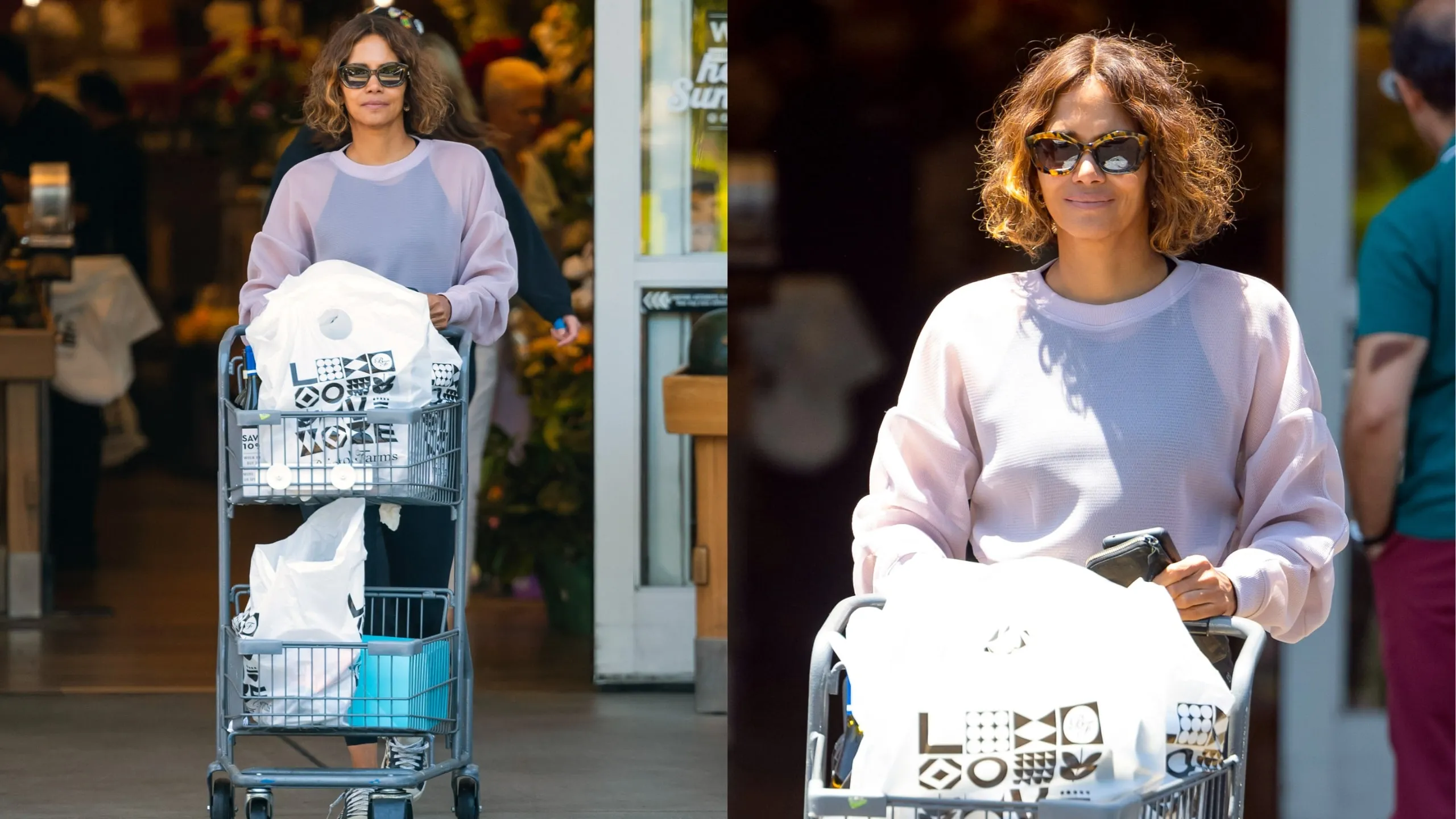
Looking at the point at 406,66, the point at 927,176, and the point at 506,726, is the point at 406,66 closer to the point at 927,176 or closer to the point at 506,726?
the point at 927,176

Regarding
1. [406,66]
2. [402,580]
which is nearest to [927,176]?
[406,66]

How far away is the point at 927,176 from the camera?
4004 mm

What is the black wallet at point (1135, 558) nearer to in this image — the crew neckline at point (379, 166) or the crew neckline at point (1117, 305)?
the crew neckline at point (1117, 305)

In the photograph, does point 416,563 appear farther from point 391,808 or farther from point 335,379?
point 335,379

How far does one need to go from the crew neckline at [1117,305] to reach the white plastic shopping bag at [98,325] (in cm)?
679

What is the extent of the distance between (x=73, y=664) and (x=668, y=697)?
2260 millimetres

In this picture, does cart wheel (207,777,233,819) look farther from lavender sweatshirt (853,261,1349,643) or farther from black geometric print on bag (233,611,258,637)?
lavender sweatshirt (853,261,1349,643)

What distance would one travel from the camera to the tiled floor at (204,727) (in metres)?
4.99

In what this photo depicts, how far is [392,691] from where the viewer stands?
417cm

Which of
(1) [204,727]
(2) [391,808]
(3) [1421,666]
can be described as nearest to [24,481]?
(1) [204,727]

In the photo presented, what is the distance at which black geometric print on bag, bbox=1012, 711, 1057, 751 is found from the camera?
7.02 feet

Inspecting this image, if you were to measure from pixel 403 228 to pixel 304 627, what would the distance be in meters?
1.02

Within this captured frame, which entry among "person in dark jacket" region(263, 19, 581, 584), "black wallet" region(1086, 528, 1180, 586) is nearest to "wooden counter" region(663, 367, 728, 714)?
"person in dark jacket" region(263, 19, 581, 584)

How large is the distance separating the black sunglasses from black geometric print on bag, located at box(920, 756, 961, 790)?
2.80 meters
